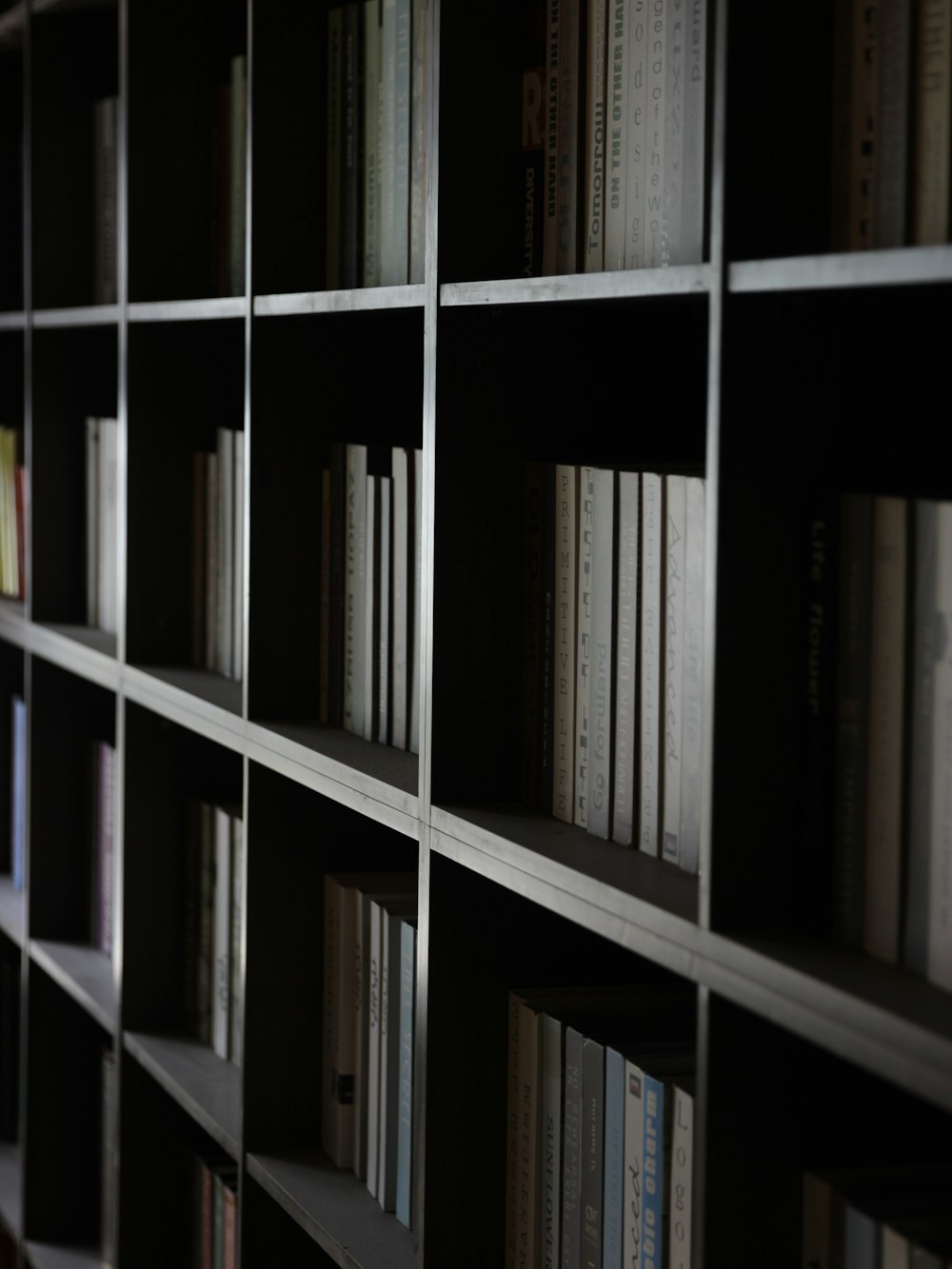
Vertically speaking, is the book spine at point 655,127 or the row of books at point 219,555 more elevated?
the book spine at point 655,127

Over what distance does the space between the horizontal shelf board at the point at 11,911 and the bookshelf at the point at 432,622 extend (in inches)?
0.5

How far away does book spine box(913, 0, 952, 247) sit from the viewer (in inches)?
33.9

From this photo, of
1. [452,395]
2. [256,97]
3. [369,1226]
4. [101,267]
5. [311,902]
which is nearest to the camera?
[452,395]

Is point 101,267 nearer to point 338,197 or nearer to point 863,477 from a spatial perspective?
point 338,197

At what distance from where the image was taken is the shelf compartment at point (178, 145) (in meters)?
1.99

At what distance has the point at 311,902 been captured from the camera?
174 cm

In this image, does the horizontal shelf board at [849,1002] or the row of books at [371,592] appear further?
the row of books at [371,592]

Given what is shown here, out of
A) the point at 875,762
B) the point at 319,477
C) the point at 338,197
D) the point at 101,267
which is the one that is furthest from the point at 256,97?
the point at 875,762

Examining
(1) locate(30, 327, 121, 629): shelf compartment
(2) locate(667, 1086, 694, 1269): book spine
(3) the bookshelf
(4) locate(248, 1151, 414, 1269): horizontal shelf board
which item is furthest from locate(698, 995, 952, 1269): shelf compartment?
(1) locate(30, 327, 121, 629): shelf compartment

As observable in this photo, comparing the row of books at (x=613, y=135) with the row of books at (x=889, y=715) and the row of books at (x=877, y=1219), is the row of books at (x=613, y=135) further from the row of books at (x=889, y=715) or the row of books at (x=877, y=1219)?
the row of books at (x=877, y=1219)

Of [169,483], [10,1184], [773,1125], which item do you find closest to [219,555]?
[169,483]

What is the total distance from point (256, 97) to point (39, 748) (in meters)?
1.17

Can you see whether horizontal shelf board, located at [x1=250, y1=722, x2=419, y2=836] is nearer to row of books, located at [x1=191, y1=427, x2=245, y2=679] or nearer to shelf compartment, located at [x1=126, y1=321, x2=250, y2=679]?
row of books, located at [x1=191, y1=427, x2=245, y2=679]

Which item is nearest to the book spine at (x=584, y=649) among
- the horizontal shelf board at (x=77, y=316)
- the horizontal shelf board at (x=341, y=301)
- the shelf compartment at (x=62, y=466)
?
the horizontal shelf board at (x=341, y=301)
